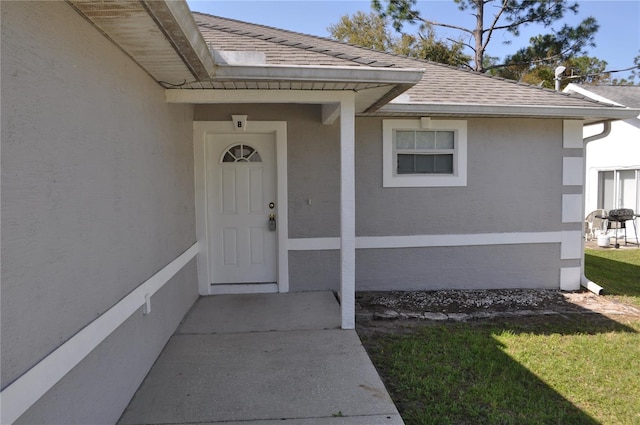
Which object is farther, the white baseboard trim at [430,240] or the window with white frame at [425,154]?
the window with white frame at [425,154]

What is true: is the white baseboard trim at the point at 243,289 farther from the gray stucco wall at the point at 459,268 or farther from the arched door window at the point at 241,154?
the arched door window at the point at 241,154

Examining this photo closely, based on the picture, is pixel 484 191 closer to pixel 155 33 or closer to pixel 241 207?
pixel 241 207

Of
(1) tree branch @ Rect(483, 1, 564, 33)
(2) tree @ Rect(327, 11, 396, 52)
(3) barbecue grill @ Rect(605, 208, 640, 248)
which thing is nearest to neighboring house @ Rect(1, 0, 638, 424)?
(3) barbecue grill @ Rect(605, 208, 640, 248)

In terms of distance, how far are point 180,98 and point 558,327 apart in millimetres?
5095

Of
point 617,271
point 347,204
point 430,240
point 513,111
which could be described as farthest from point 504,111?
point 617,271

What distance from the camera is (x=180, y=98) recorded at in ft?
14.8

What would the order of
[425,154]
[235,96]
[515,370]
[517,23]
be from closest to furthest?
[515,370]
[235,96]
[425,154]
[517,23]

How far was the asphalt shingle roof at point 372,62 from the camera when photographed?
4366 mm

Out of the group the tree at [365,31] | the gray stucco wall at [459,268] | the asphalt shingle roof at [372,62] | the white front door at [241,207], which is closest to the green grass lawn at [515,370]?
the gray stucco wall at [459,268]

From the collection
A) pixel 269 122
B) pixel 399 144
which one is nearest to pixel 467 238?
pixel 399 144

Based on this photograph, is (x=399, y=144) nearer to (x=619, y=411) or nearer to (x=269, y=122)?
(x=269, y=122)

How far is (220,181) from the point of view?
20.6ft

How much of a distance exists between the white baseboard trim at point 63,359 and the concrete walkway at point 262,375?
71 centimetres

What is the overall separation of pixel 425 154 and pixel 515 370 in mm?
3548
